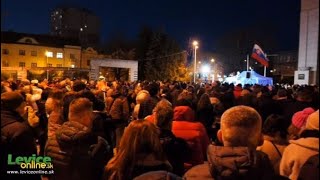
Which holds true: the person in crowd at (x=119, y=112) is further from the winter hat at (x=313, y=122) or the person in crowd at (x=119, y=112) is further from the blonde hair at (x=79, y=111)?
the winter hat at (x=313, y=122)

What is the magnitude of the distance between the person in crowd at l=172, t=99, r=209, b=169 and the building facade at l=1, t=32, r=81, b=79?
2780 inches

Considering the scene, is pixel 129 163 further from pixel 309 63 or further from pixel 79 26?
pixel 79 26

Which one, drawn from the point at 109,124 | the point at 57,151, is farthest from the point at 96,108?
the point at 57,151

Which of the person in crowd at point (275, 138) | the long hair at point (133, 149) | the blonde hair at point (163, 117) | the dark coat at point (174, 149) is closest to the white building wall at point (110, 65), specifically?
the blonde hair at point (163, 117)

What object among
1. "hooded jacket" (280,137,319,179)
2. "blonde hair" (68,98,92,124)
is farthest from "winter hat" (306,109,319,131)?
"blonde hair" (68,98,92,124)

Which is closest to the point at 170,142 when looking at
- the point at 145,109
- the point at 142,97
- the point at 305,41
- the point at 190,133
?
the point at 190,133

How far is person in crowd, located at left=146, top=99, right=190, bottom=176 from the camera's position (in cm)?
465

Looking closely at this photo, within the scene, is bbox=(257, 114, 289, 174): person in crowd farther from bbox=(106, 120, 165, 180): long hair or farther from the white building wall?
the white building wall

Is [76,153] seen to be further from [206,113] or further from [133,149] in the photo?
[206,113]

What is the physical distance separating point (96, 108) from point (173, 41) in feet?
187

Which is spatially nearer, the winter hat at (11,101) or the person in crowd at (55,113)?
the winter hat at (11,101)

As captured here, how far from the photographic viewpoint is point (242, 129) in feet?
10.5

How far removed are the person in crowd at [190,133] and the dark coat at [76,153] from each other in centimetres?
130

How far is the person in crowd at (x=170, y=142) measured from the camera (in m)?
4.65
